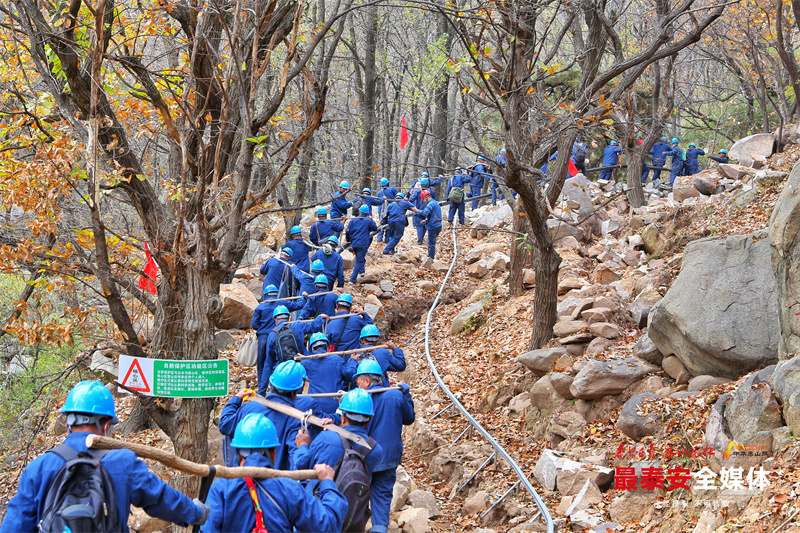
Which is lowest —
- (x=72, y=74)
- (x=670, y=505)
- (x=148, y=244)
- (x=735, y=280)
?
(x=670, y=505)

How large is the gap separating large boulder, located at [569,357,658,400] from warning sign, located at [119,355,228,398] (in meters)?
4.90

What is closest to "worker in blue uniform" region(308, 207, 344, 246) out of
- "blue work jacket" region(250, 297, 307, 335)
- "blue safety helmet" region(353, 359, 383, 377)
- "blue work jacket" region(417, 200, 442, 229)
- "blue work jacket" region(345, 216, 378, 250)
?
"blue work jacket" region(345, 216, 378, 250)

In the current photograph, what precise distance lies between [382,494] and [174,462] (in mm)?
3223

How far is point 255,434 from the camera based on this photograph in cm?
414

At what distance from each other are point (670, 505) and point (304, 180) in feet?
38.8

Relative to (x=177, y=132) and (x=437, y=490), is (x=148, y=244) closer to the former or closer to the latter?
(x=177, y=132)

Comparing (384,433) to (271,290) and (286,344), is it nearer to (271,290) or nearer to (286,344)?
(286,344)

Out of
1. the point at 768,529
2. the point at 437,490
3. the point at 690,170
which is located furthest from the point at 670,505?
the point at 690,170

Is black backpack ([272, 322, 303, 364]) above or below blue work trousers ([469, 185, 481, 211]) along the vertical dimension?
below

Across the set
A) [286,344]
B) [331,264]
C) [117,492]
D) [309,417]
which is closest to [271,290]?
[331,264]

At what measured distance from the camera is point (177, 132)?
21.2 ft

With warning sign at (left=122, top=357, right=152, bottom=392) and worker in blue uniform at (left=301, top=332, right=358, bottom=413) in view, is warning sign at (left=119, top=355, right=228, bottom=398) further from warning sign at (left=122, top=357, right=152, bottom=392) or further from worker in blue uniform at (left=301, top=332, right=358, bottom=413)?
worker in blue uniform at (left=301, top=332, right=358, bottom=413)

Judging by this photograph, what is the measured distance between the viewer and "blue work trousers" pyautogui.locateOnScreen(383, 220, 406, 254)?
1832 cm

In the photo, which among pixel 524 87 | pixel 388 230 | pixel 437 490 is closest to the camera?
pixel 437 490
